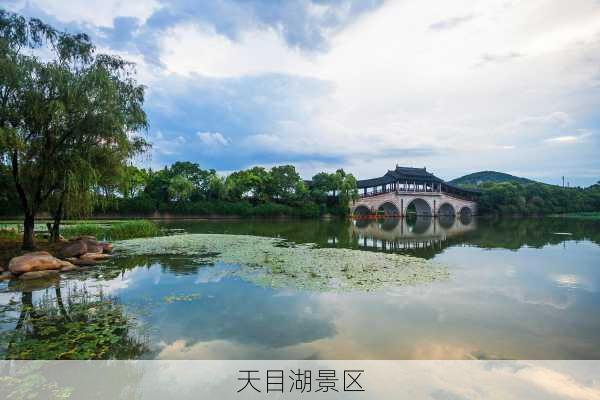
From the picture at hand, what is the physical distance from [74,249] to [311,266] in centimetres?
890

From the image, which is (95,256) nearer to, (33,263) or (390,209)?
(33,263)

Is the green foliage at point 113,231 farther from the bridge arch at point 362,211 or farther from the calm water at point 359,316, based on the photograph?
the bridge arch at point 362,211

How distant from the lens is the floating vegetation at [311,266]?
873cm

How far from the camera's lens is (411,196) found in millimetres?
60031

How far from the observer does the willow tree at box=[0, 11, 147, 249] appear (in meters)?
10.0

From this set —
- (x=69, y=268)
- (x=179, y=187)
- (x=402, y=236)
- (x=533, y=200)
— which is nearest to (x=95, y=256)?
(x=69, y=268)

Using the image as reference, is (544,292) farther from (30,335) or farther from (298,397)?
(30,335)

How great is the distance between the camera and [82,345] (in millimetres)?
4828

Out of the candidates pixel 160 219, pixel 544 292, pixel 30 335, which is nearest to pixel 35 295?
pixel 30 335

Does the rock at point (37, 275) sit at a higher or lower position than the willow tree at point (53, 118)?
lower

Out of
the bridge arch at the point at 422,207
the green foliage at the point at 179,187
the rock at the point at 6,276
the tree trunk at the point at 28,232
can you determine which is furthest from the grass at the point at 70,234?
the bridge arch at the point at 422,207

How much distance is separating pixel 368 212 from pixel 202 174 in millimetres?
28453

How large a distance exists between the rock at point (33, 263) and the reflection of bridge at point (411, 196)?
4664 cm

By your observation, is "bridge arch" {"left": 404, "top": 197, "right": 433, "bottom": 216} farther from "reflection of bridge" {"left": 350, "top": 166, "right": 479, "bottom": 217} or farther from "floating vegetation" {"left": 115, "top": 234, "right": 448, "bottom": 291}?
"floating vegetation" {"left": 115, "top": 234, "right": 448, "bottom": 291}
